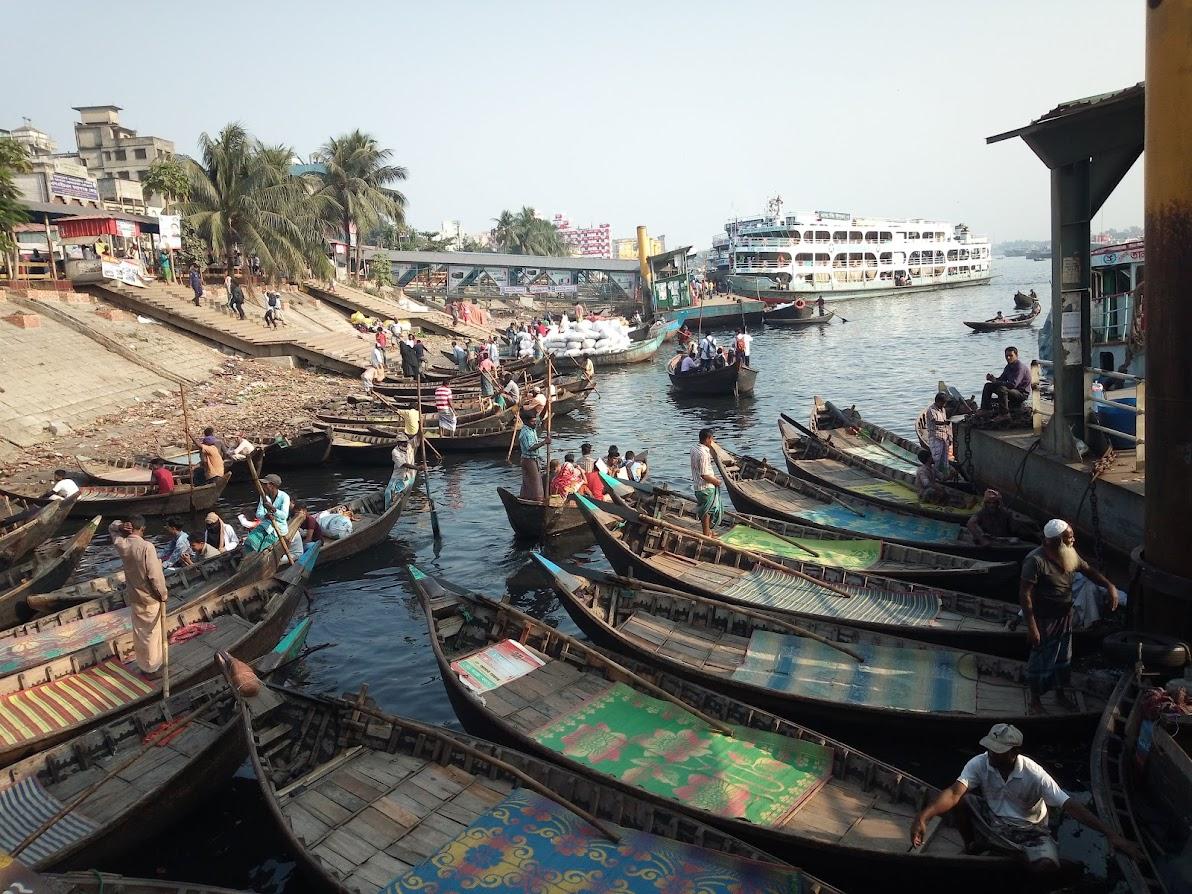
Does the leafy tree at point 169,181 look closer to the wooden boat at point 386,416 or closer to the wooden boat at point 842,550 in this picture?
the wooden boat at point 386,416

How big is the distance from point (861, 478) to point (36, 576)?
1456 centimetres

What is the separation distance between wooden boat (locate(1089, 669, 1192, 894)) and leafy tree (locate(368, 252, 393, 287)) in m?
55.5

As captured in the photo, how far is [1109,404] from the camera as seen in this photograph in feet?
39.8

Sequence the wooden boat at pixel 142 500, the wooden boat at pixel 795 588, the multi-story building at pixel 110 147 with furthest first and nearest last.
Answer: the multi-story building at pixel 110 147, the wooden boat at pixel 142 500, the wooden boat at pixel 795 588

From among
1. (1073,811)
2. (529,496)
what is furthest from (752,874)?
(529,496)

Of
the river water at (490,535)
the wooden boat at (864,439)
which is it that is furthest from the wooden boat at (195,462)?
the wooden boat at (864,439)

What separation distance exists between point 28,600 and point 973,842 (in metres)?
12.6

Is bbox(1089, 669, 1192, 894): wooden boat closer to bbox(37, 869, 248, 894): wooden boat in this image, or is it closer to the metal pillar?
bbox(37, 869, 248, 894): wooden boat

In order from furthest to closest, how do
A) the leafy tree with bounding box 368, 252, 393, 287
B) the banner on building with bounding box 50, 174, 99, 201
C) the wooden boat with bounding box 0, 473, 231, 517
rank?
the leafy tree with bounding box 368, 252, 393, 287 < the banner on building with bounding box 50, 174, 99, 201 < the wooden boat with bounding box 0, 473, 231, 517

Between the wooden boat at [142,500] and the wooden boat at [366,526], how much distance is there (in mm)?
3921

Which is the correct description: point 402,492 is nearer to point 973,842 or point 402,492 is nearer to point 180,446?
point 180,446

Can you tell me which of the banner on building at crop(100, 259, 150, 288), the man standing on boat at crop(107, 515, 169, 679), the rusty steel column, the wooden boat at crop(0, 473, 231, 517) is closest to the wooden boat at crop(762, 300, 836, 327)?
the banner on building at crop(100, 259, 150, 288)

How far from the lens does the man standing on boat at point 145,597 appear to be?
31.9 feet

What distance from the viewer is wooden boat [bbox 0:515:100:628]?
41.8 feet
